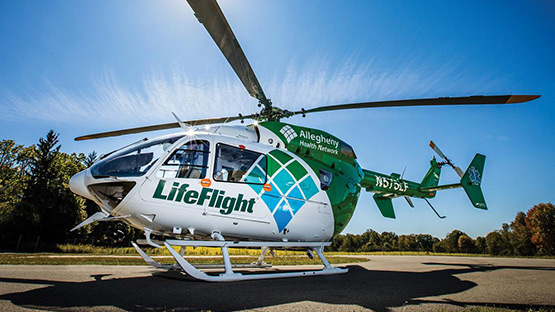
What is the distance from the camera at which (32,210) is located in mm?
27969

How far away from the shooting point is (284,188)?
21.3ft

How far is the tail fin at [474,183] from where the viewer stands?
39.9ft

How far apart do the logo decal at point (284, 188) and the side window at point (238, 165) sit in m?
0.18

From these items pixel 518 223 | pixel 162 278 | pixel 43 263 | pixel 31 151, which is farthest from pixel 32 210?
pixel 518 223

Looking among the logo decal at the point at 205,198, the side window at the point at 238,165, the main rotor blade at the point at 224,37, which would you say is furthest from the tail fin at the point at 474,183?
the logo decal at the point at 205,198

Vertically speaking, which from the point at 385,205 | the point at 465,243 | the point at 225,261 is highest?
the point at 385,205

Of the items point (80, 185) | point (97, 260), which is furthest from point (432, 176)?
point (97, 260)

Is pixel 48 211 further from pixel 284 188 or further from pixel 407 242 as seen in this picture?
pixel 407 242

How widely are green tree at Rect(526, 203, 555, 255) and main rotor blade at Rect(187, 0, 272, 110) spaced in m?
34.4

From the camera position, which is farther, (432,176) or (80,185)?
(432,176)

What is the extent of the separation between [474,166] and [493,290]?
9.23 metres

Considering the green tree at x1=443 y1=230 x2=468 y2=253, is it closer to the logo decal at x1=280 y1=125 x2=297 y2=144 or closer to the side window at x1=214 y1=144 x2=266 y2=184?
the logo decal at x1=280 y1=125 x2=297 y2=144

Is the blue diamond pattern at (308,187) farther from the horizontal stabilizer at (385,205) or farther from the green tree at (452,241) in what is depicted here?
the green tree at (452,241)

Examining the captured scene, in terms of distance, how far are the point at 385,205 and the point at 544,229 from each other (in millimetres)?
26900
